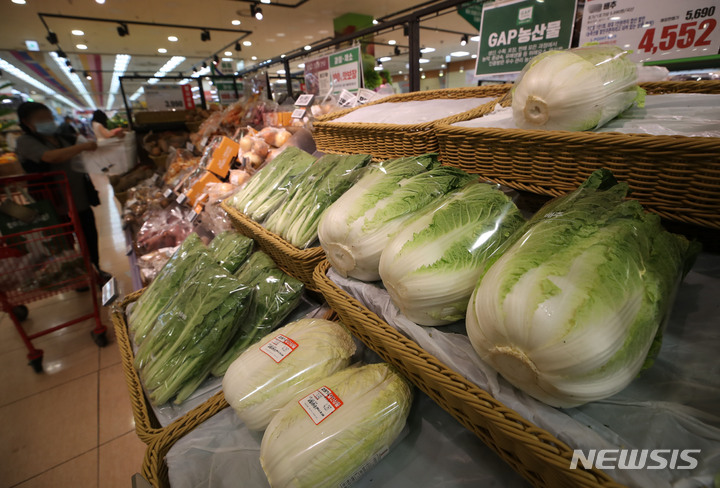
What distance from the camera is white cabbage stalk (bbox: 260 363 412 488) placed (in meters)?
0.87

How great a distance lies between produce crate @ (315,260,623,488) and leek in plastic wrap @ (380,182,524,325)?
11cm

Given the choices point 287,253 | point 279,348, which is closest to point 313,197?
point 287,253

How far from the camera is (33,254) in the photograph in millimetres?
2977

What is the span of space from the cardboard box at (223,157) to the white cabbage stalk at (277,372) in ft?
7.63

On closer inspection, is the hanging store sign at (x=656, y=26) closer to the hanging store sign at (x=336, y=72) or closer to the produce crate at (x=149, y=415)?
the hanging store sign at (x=336, y=72)

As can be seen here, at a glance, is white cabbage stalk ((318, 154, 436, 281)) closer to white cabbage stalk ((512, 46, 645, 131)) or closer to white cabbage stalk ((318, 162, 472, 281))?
white cabbage stalk ((318, 162, 472, 281))

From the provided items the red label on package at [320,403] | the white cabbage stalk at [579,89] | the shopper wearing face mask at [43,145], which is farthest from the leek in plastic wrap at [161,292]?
the shopper wearing face mask at [43,145]

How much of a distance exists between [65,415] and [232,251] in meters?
2.09

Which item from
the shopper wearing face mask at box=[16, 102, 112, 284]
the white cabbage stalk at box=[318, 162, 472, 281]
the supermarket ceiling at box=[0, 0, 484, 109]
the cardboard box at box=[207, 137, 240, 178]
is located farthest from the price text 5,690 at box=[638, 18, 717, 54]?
the supermarket ceiling at box=[0, 0, 484, 109]

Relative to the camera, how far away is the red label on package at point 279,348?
1162 millimetres

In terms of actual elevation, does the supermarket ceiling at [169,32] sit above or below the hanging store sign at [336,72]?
above

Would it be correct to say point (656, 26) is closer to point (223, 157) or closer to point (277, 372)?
point (277, 372)

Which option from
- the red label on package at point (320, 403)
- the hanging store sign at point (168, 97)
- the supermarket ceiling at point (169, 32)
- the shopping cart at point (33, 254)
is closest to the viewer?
the red label on package at point (320, 403)

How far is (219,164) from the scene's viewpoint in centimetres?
311
